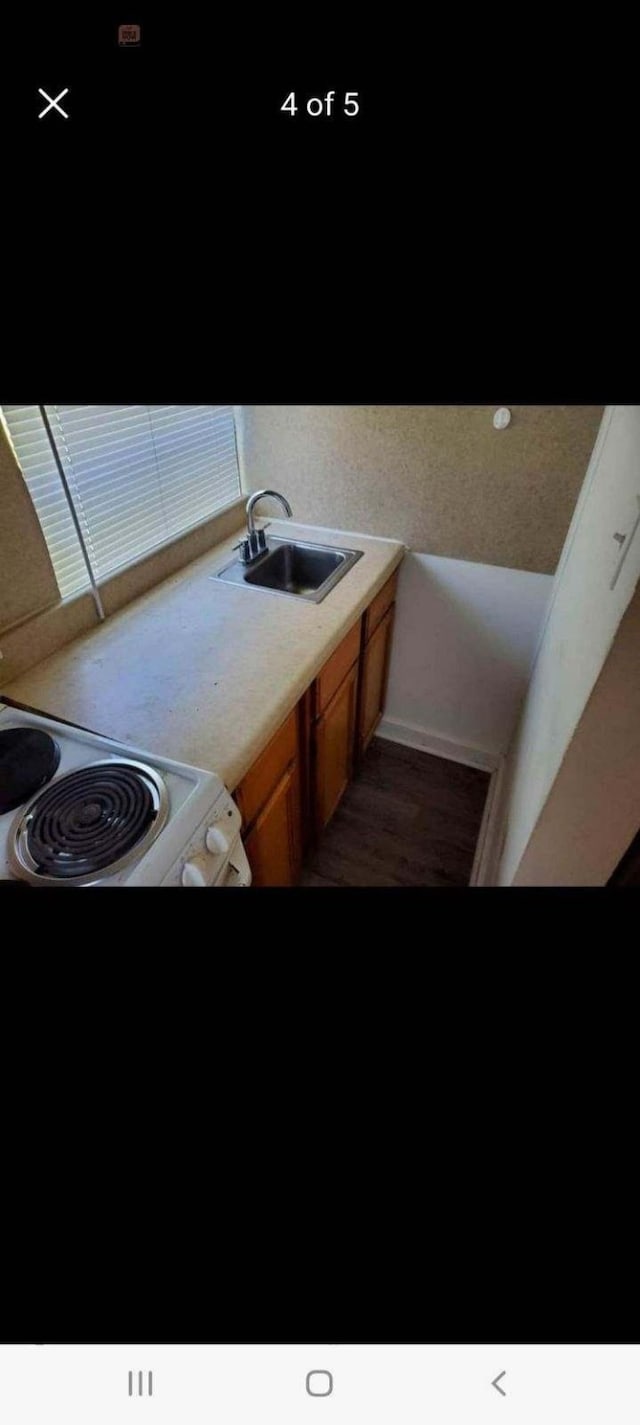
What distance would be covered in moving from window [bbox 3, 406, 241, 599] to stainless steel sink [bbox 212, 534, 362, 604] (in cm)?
24

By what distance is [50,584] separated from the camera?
1.31m

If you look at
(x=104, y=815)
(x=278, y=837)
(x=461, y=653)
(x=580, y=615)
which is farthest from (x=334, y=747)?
(x=104, y=815)

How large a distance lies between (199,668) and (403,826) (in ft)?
3.51

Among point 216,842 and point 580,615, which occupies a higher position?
point 580,615

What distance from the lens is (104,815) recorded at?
94 centimetres

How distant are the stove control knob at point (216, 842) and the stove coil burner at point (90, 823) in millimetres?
85

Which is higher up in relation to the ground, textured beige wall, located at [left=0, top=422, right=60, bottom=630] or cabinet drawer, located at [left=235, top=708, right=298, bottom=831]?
→ textured beige wall, located at [left=0, top=422, right=60, bottom=630]

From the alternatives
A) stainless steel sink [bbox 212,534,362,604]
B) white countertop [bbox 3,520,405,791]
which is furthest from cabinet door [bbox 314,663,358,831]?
stainless steel sink [bbox 212,534,362,604]

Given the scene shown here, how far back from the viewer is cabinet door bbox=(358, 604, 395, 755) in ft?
6.43
